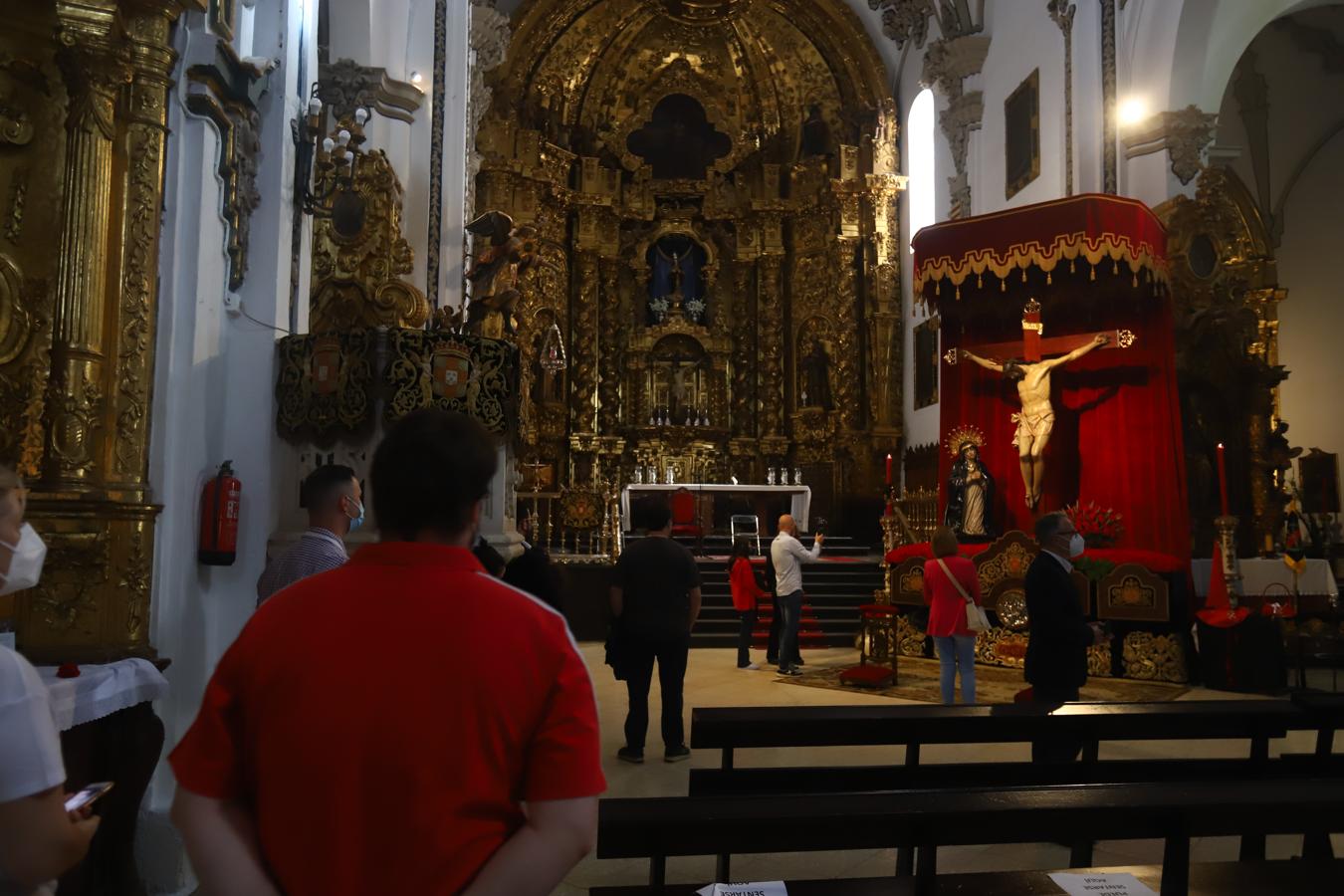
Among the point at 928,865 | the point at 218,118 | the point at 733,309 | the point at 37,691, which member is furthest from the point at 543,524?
the point at 37,691

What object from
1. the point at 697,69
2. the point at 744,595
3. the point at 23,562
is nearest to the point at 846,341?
the point at 697,69

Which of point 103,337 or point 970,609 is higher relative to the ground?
point 103,337

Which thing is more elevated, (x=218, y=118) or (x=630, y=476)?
(x=218, y=118)

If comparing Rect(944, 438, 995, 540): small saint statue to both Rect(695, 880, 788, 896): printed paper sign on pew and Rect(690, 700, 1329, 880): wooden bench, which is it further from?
Rect(695, 880, 788, 896): printed paper sign on pew

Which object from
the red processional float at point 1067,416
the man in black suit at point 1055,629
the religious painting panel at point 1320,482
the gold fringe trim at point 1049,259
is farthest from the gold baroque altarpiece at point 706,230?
the man in black suit at point 1055,629

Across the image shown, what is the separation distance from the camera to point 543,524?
60.9 ft

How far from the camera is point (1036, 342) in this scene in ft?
38.1

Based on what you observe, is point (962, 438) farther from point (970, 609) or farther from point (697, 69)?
point (697, 69)

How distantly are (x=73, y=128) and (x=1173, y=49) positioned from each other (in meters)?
11.7

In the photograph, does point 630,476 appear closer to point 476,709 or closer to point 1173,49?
point 1173,49

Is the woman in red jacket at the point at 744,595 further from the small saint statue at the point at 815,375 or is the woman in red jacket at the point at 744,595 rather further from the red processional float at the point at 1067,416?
the small saint statue at the point at 815,375

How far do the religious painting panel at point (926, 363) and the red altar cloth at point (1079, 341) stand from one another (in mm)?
4551

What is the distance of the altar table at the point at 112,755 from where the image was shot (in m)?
3.63

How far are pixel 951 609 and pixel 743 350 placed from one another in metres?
14.2
